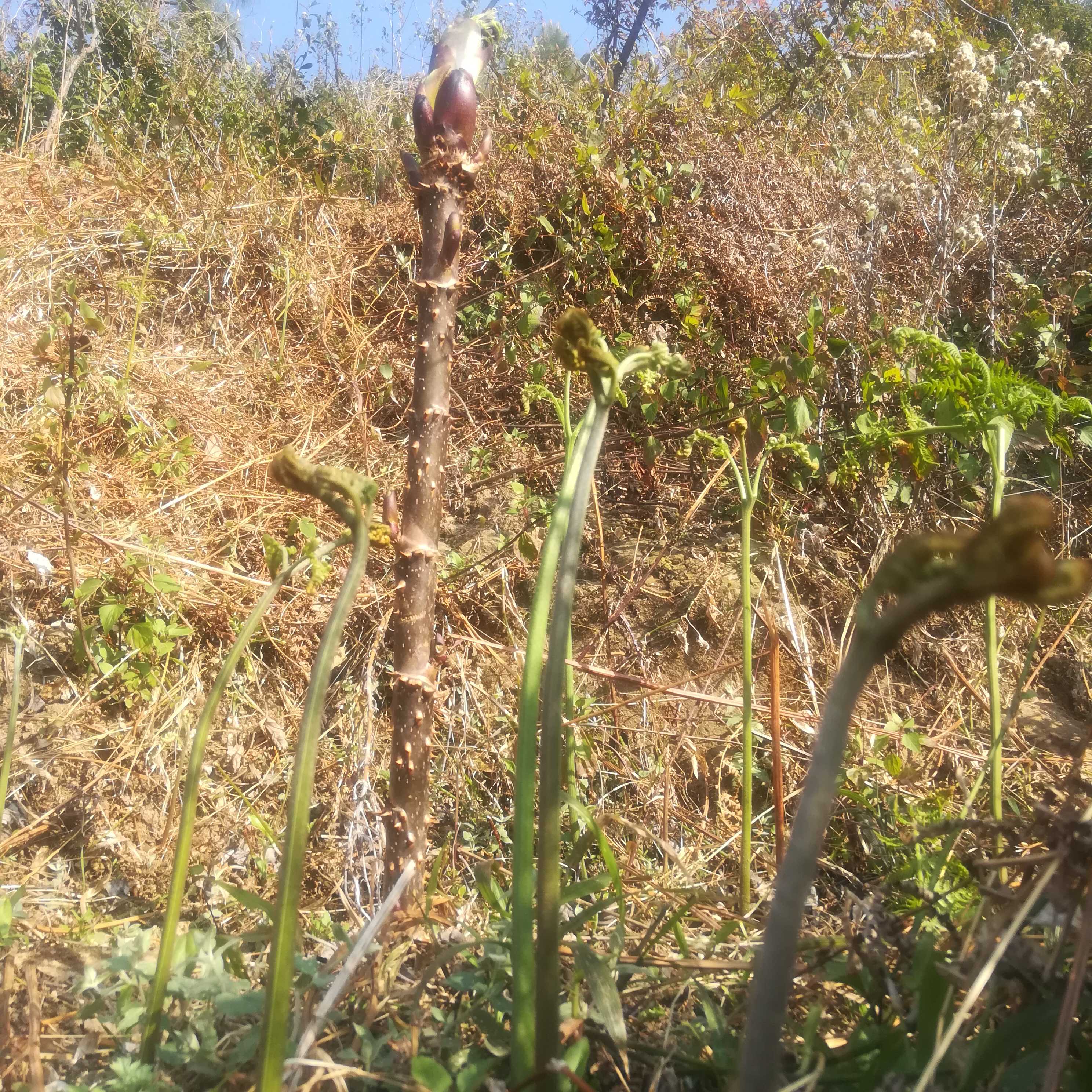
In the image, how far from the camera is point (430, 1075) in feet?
2.28

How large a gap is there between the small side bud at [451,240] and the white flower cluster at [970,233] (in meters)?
2.20

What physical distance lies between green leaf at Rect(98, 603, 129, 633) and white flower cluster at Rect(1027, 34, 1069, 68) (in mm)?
4233

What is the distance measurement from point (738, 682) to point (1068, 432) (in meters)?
1.37

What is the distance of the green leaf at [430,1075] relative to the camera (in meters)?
→ 0.69

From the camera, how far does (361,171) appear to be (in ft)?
13.4

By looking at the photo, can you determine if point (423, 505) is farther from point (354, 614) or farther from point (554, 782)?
point (354, 614)

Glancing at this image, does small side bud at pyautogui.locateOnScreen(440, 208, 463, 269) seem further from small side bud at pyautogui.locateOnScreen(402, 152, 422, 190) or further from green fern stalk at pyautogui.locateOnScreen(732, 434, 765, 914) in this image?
green fern stalk at pyautogui.locateOnScreen(732, 434, 765, 914)

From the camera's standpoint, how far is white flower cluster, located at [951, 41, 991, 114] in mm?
3080

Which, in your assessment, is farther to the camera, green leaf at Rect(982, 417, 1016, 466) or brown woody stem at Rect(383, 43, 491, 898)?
green leaf at Rect(982, 417, 1016, 466)

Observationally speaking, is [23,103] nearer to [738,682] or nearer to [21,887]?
[21,887]

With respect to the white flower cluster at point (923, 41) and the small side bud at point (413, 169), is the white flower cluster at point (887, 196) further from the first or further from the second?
the small side bud at point (413, 169)

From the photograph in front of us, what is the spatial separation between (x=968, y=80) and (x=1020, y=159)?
0.44 metres

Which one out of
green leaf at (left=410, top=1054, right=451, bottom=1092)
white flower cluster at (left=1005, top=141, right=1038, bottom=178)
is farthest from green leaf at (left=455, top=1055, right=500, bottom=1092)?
white flower cluster at (left=1005, top=141, right=1038, bottom=178)

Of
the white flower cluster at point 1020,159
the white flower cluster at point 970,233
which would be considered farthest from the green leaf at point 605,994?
the white flower cluster at point 1020,159
